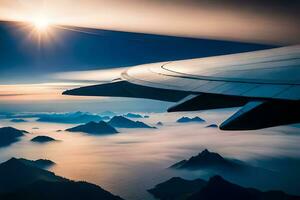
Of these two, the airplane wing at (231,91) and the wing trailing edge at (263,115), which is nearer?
the wing trailing edge at (263,115)

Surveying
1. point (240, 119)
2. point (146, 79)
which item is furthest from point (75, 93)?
point (240, 119)

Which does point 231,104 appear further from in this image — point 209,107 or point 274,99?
point 274,99

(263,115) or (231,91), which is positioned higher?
(231,91)

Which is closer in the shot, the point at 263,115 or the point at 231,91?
the point at 263,115

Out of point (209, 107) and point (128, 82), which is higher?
point (128, 82)

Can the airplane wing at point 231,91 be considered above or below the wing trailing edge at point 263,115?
above

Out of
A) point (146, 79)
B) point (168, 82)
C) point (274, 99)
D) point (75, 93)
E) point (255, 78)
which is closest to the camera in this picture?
point (274, 99)

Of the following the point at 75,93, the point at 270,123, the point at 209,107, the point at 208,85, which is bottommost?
the point at 270,123

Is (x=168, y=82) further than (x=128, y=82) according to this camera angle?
No

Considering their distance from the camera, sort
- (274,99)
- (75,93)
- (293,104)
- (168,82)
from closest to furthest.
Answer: (274,99) → (293,104) → (168,82) → (75,93)

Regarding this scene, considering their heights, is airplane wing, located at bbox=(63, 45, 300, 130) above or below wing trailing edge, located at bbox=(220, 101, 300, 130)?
above

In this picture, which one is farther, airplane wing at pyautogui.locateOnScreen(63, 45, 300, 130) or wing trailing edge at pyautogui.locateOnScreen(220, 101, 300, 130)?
airplane wing at pyautogui.locateOnScreen(63, 45, 300, 130)
